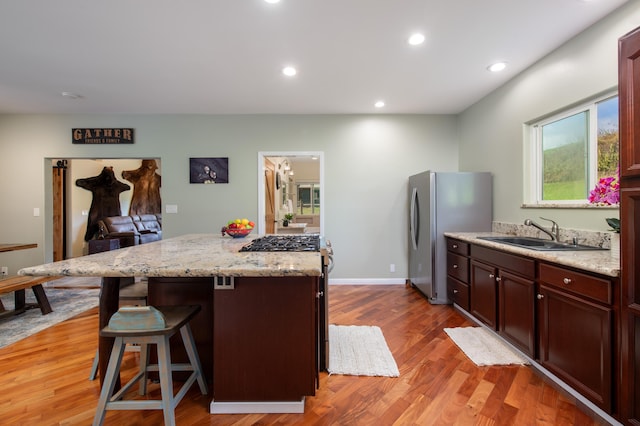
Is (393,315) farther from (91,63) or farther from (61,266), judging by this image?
(91,63)

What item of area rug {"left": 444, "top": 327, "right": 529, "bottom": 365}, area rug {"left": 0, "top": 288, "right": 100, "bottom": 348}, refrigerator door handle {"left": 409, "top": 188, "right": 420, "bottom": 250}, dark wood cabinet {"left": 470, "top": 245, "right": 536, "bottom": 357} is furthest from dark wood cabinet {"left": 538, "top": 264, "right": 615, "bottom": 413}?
area rug {"left": 0, "top": 288, "right": 100, "bottom": 348}

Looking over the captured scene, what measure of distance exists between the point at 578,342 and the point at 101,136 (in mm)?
5676

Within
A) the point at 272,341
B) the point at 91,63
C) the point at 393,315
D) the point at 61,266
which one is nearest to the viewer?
the point at 61,266

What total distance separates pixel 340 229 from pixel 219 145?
2200 mm

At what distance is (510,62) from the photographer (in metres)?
2.77

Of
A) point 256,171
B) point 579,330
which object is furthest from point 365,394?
point 256,171

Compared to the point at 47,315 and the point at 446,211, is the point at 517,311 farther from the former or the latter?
the point at 47,315

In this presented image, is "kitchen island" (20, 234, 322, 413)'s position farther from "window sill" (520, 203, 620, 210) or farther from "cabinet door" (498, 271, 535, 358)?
"window sill" (520, 203, 620, 210)

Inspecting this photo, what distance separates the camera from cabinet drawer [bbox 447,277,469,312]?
9.78ft

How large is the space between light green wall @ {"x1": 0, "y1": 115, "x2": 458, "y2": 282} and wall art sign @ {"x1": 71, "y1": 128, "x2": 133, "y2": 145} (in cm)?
9

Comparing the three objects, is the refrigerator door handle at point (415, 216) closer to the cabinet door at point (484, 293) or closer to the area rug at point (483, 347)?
the cabinet door at point (484, 293)

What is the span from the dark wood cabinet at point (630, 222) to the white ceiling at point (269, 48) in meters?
0.96

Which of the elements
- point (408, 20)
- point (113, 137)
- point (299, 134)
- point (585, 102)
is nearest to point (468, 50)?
point (408, 20)

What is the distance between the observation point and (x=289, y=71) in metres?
2.92
